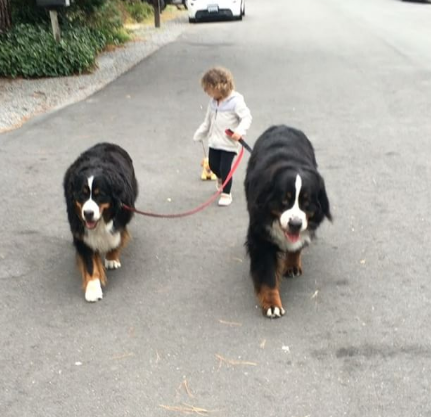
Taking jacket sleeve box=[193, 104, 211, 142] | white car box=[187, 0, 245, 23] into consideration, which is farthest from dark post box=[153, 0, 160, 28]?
jacket sleeve box=[193, 104, 211, 142]

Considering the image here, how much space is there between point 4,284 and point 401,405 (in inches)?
131

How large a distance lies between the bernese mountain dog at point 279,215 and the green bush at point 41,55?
9.75 m

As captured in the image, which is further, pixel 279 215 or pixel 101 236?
pixel 101 236

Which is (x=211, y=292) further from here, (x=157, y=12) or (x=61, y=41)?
(x=157, y=12)

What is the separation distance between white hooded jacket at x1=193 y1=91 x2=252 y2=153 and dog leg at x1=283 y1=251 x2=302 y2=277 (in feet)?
5.68

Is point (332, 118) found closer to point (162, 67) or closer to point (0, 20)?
point (162, 67)

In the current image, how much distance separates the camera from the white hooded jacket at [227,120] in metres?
6.38

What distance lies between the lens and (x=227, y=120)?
6.45m

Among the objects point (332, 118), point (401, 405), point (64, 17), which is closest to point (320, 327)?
point (401, 405)

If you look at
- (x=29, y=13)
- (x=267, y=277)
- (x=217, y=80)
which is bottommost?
(x=29, y=13)

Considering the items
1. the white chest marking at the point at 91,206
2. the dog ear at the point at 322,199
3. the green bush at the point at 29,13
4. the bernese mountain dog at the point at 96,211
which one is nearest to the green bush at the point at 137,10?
the green bush at the point at 29,13

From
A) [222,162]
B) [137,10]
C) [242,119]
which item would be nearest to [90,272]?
[222,162]

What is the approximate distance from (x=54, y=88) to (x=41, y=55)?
1457 mm

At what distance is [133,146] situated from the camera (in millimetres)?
8891
